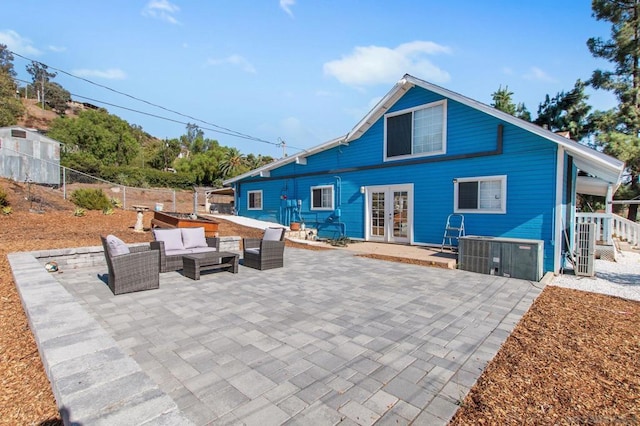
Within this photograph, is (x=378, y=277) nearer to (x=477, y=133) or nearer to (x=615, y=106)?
(x=477, y=133)

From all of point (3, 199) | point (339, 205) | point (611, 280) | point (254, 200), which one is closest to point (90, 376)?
point (611, 280)

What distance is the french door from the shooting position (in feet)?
35.0

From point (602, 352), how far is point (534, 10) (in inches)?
452

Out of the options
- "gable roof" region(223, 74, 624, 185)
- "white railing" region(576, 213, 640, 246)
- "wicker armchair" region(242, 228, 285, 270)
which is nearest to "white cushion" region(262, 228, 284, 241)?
"wicker armchair" region(242, 228, 285, 270)

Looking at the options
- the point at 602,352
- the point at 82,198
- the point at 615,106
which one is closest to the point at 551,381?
the point at 602,352

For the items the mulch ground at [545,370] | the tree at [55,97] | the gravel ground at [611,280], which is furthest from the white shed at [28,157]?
the tree at [55,97]

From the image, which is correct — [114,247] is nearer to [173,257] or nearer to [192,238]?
[173,257]

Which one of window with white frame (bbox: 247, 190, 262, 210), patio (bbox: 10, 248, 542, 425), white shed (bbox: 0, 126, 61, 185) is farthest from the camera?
window with white frame (bbox: 247, 190, 262, 210)

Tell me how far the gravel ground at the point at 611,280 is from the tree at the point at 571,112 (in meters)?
12.5

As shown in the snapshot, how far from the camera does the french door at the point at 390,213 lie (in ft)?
35.0

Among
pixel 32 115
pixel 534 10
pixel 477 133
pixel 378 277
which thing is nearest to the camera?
pixel 378 277

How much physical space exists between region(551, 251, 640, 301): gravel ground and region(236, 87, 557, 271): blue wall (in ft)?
3.17

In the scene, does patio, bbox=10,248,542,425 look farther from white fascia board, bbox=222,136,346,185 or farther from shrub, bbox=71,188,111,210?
white fascia board, bbox=222,136,346,185

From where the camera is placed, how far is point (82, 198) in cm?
1229
